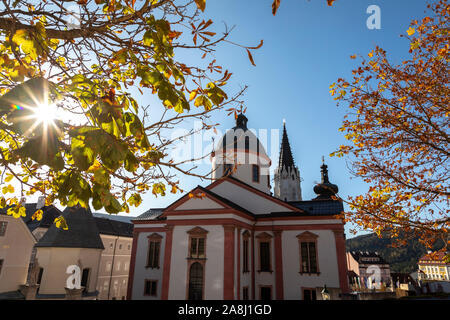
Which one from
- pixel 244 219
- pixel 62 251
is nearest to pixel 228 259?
pixel 244 219

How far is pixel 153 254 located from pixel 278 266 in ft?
36.7

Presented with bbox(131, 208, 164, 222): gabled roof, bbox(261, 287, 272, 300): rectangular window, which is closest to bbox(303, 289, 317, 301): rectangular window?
bbox(261, 287, 272, 300): rectangular window

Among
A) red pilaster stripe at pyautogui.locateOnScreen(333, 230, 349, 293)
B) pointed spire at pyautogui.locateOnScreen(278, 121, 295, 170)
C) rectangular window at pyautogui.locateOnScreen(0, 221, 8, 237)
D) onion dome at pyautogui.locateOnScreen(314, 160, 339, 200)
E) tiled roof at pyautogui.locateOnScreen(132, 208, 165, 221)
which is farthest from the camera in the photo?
pointed spire at pyautogui.locateOnScreen(278, 121, 295, 170)

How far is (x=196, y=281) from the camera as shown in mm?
17344

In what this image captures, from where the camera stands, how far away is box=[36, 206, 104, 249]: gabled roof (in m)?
26.2

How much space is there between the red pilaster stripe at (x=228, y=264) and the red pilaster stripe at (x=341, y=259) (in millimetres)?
8095

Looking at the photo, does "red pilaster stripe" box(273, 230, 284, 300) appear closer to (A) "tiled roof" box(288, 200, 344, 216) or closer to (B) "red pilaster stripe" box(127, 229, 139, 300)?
(A) "tiled roof" box(288, 200, 344, 216)

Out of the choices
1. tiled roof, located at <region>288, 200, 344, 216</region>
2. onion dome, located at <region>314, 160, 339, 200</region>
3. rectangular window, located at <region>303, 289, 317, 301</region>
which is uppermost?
onion dome, located at <region>314, 160, 339, 200</region>

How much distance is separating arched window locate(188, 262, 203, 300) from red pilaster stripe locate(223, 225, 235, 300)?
5.63ft

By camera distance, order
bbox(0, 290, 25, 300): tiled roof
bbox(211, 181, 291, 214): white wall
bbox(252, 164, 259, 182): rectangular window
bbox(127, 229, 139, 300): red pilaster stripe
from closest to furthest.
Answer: bbox(0, 290, 25, 300): tiled roof, bbox(211, 181, 291, 214): white wall, bbox(127, 229, 139, 300): red pilaster stripe, bbox(252, 164, 259, 182): rectangular window

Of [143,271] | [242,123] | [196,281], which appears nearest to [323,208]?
[196,281]

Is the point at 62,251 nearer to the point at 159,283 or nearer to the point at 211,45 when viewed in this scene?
the point at 159,283

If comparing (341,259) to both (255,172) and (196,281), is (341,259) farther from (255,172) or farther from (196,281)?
(255,172)

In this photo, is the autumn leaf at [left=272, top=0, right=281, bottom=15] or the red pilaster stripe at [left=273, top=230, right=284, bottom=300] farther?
the red pilaster stripe at [left=273, top=230, right=284, bottom=300]
